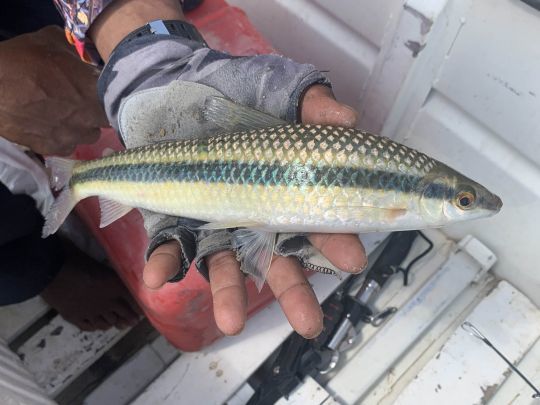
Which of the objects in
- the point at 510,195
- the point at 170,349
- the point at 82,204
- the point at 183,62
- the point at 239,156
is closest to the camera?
the point at 239,156

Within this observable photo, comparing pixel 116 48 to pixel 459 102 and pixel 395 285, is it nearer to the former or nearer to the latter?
pixel 459 102

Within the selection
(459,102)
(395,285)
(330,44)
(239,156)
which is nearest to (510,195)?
(459,102)

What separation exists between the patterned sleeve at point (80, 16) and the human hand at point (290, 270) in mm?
1184

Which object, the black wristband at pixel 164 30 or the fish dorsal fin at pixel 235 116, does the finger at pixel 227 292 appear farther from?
the black wristband at pixel 164 30

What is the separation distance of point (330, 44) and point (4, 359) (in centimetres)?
230

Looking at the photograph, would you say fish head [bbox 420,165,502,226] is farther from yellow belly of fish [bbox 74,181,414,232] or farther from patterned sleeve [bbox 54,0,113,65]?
patterned sleeve [bbox 54,0,113,65]

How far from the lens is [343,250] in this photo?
5.60 feet

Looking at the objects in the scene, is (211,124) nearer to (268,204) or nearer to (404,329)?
(268,204)

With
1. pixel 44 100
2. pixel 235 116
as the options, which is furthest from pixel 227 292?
pixel 44 100

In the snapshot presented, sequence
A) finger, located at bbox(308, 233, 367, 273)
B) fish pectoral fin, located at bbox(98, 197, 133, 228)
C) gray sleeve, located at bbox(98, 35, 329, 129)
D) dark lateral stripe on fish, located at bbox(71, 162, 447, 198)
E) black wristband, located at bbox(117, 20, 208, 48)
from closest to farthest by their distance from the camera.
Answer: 1. dark lateral stripe on fish, located at bbox(71, 162, 447, 198)
2. finger, located at bbox(308, 233, 367, 273)
3. gray sleeve, located at bbox(98, 35, 329, 129)
4. fish pectoral fin, located at bbox(98, 197, 133, 228)
5. black wristband, located at bbox(117, 20, 208, 48)

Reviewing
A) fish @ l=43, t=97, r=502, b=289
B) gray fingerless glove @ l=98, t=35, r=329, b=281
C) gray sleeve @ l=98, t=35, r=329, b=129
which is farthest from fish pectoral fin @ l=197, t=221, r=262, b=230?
gray sleeve @ l=98, t=35, r=329, b=129

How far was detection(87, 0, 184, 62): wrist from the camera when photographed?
2.33m

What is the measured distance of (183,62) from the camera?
2.16 metres

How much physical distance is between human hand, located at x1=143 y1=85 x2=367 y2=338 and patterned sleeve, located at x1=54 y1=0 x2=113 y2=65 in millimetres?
1184
